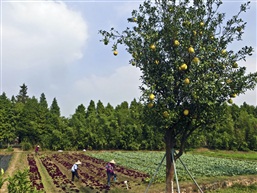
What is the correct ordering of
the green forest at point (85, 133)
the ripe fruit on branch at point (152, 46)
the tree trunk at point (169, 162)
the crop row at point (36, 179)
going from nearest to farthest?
the ripe fruit on branch at point (152, 46) → the tree trunk at point (169, 162) → the crop row at point (36, 179) → the green forest at point (85, 133)

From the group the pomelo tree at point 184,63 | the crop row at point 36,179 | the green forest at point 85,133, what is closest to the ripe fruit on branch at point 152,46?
the pomelo tree at point 184,63

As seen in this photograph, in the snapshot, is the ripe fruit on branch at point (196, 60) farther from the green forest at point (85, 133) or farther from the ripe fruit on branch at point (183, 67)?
the green forest at point (85, 133)

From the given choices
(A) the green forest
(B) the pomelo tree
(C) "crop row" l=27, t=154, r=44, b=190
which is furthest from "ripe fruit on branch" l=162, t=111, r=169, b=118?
(A) the green forest

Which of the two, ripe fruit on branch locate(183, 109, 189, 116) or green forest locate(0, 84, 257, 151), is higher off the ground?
green forest locate(0, 84, 257, 151)

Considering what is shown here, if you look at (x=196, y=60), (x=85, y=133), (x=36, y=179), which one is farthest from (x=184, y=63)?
(x=85, y=133)

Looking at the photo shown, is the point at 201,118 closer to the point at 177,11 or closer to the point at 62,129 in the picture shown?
the point at 177,11

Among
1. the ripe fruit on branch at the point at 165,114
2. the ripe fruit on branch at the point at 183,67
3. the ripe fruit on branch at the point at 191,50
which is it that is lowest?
the ripe fruit on branch at the point at 165,114

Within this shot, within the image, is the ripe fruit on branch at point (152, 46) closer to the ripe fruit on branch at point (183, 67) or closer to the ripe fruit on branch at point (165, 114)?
the ripe fruit on branch at point (183, 67)

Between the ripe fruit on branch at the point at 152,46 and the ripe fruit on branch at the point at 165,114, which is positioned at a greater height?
the ripe fruit on branch at the point at 152,46

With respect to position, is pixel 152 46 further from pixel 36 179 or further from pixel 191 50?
pixel 36 179

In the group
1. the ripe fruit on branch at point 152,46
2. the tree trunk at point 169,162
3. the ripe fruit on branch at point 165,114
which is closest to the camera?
the ripe fruit on branch at point 165,114

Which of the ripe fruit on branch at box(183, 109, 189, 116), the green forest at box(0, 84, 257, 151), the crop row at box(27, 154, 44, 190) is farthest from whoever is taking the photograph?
the green forest at box(0, 84, 257, 151)

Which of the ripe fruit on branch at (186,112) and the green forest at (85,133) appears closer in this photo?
the ripe fruit on branch at (186,112)

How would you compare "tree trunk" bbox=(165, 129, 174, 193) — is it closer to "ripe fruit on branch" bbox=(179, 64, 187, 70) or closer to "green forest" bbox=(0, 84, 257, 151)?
"ripe fruit on branch" bbox=(179, 64, 187, 70)
